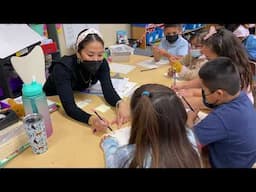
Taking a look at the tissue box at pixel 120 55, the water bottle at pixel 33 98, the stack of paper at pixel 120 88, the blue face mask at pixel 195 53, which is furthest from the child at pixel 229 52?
the water bottle at pixel 33 98

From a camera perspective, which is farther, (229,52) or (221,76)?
(229,52)

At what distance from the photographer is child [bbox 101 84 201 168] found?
812mm

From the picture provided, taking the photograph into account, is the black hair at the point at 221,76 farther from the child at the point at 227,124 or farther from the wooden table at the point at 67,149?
the wooden table at the point at 67,149

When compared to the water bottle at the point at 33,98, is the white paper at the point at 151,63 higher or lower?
lower

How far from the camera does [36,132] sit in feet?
3.13

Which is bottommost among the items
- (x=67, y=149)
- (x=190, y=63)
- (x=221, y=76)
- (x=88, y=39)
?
(x=67, y=149)

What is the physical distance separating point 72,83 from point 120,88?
0.28 m

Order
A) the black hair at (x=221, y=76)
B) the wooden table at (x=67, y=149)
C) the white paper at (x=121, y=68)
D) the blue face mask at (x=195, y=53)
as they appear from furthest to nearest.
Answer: the blue face mask at (x=195, y=53) < the white paper at (x=121, y=68) < the black hair at (x=221, y=76) < the wooden table at (x=67, y=149)

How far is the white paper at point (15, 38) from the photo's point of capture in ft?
5.52

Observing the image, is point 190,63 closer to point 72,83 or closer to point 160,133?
point 72,83

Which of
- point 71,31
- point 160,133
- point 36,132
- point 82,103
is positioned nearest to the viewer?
point 160,133

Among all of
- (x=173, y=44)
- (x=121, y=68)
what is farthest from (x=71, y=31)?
(x=173, y=44)

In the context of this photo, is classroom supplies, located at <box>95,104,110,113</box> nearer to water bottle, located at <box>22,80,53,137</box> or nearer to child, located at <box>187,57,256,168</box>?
water bottle, located at <box>22,80,53,137</box>

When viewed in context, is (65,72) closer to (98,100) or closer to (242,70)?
(98,100)
